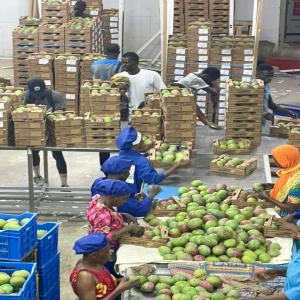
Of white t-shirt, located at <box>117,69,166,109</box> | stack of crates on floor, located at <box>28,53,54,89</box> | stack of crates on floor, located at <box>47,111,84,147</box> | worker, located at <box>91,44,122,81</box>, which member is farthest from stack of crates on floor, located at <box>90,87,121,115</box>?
stack of crates on floor, located at <box>28,53,54,89</box>

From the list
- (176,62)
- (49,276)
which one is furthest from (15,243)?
(176,62)

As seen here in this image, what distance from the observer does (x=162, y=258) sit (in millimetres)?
5961

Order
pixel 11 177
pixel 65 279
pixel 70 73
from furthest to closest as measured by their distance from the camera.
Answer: pixel 70 73, pixel 11 177, pixel 65 279

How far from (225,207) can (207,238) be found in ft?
2.75

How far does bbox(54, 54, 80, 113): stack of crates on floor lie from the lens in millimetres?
12633

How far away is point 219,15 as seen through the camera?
1571 centimetres

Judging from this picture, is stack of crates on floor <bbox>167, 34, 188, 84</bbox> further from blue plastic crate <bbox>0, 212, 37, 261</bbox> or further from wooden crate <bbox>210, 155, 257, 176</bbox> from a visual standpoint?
blue plastic crate <bbox>0, 212, 37, 261</bbox>

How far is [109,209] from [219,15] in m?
10.5

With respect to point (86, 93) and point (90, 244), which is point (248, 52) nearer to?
point (86, 93)

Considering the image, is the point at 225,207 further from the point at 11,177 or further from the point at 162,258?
the point at 11,177

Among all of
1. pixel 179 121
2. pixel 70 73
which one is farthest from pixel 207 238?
pixel 70 73

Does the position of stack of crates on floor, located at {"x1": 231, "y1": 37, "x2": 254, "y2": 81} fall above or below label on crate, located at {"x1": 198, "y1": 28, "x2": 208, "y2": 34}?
below

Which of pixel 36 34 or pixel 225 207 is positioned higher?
pixel 36 34

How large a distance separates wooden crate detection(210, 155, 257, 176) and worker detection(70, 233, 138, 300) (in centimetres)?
335
